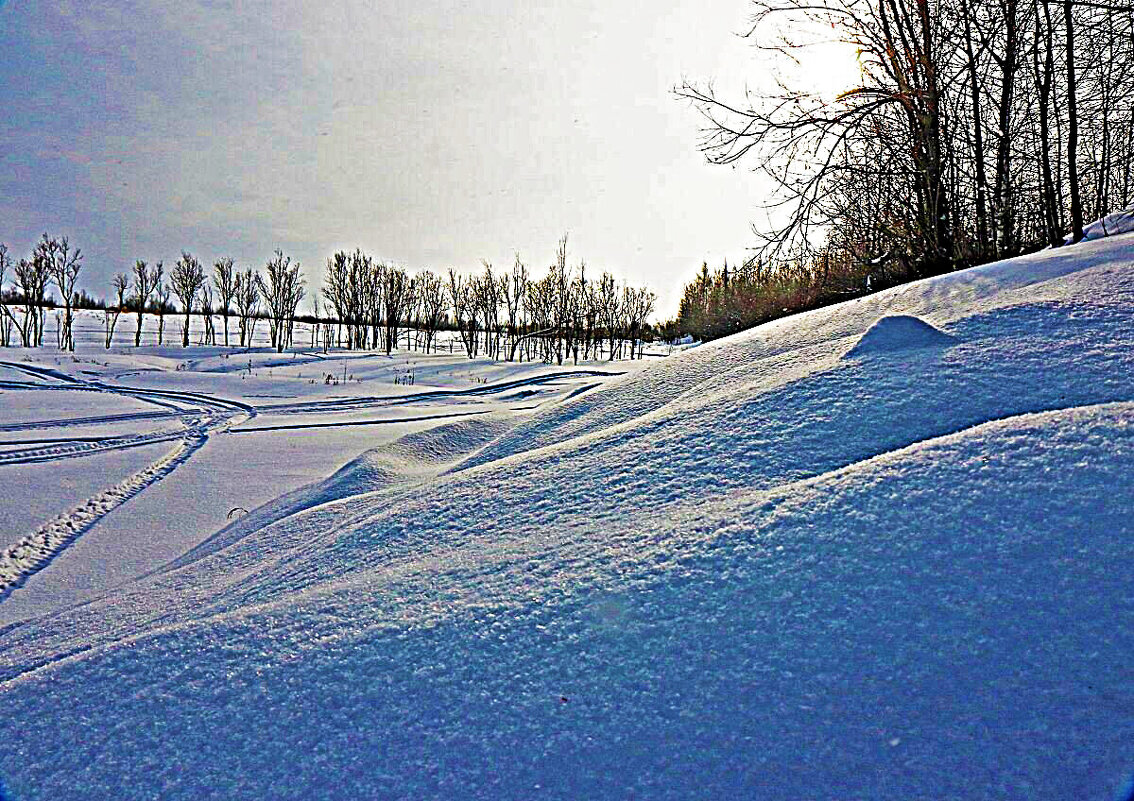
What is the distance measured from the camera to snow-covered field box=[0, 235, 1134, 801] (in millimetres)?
1051

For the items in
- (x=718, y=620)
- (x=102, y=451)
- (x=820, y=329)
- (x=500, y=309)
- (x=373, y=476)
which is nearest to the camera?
(x=718, y=620)

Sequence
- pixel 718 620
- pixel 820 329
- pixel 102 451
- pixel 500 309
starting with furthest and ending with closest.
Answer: pixel 500 309 < pixel 102 451 < pixel 820 329 < pixel 718 620

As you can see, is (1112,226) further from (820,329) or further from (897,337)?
(897,337)

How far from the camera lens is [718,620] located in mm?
1335

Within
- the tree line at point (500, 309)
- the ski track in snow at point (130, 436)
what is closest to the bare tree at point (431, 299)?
the tree line at point (500, 309)

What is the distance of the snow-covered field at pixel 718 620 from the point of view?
1051 millimetres

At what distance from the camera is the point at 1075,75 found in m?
5.46

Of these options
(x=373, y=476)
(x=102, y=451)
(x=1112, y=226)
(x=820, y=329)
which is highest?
→ (x=1112, y=226)

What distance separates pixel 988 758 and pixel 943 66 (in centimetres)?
709

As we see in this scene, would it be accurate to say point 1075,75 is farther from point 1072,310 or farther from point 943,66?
point 1072,310

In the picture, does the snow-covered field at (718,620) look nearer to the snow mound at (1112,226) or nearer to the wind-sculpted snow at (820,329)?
the wind-sculpted snow at (820,329)

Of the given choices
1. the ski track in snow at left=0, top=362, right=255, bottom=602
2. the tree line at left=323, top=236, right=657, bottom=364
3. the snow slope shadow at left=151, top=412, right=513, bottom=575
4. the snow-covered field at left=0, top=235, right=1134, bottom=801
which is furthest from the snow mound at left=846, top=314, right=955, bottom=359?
the tree line at left=323, top=236, right=657, bottom=364

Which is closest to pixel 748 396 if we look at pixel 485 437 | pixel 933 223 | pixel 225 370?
pixel 485 437

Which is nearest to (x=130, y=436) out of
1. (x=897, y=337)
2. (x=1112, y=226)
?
(x=897, y=337)
